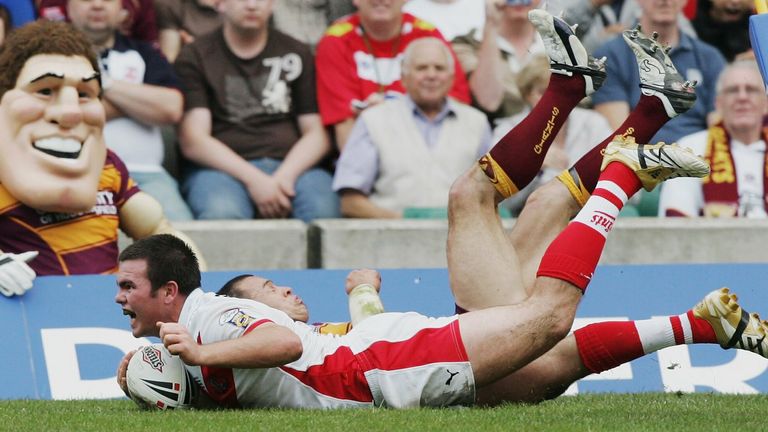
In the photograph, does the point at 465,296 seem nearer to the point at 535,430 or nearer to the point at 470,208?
the point at 470,208

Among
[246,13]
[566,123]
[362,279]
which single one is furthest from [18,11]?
[362,279]

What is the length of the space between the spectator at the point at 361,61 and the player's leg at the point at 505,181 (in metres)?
3.61

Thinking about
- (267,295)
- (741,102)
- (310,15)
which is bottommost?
(267,295)

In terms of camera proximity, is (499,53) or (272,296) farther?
(499,53)

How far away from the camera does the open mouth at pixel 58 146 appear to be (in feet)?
24.9

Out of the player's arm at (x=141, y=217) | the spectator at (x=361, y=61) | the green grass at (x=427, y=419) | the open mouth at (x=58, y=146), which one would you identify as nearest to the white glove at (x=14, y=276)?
the open mouth at (x=58, y=146)

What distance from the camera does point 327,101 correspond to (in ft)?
32.0

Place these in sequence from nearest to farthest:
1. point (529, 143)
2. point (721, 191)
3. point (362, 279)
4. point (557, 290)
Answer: point (557, 290)
point (529, 143)
point (362, 279)
point (721, 191)

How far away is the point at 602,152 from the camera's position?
6.02 meters

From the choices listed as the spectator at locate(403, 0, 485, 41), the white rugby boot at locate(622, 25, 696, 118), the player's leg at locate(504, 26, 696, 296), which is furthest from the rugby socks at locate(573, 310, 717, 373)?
the spectator at locate(403, 0, 485, 41)

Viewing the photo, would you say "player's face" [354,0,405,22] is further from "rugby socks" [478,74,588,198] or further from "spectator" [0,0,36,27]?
"rugby socks" [478,74,588,198]

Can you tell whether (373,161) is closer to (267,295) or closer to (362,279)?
(362,279)

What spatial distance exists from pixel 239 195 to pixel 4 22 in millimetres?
1802

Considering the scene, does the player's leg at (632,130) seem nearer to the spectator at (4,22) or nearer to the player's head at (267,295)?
the player's head at (267,295)
